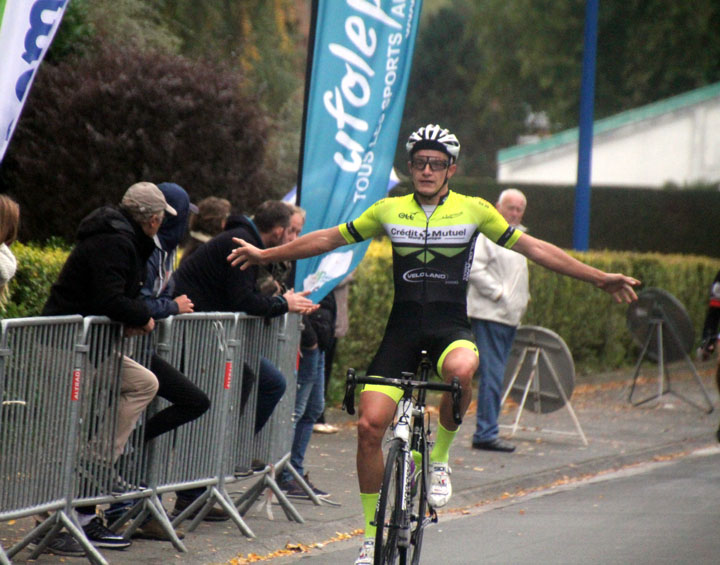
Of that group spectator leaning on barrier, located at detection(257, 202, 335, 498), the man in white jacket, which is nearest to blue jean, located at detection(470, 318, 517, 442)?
the man in white jacket

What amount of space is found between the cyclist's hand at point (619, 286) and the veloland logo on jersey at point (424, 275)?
81cm

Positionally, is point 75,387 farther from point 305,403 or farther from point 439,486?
point 305,403

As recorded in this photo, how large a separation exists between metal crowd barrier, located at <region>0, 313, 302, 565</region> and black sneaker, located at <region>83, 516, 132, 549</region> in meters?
0.20

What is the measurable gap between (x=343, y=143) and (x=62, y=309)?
3.22 m

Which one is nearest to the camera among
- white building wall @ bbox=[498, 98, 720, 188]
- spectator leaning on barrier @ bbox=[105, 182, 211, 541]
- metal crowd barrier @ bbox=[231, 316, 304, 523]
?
spectator leaning on barrier @ bbox=[105, 182, 211, 541]

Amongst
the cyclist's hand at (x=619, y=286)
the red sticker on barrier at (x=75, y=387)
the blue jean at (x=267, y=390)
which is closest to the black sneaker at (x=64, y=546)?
the red sticker on barrier at (x=75, y=387)

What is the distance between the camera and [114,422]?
21.5 feet

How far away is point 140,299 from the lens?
659cm

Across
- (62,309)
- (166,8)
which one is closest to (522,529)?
(62,309)

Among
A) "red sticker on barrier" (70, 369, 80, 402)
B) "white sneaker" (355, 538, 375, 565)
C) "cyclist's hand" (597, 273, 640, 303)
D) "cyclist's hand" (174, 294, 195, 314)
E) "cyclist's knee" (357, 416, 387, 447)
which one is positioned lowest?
"white sneaker" (355, 538, 375, 565)

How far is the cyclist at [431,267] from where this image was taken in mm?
6191

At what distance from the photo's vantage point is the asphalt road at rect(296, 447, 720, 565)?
7.18m

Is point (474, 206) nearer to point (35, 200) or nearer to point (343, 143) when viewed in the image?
point (343, 143)

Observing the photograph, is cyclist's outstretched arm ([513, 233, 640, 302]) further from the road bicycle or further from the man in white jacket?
the man in white jacket
